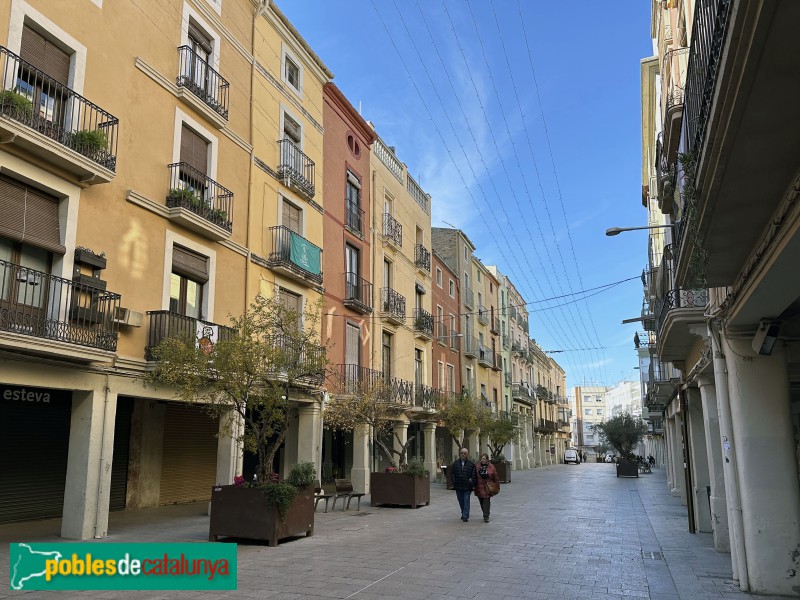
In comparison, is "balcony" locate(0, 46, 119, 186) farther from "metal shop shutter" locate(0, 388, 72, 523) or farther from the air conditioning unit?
"metal shop shutter" locate(0, 388, 72, 523)

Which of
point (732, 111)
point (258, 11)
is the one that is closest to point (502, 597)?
point (732, 111)

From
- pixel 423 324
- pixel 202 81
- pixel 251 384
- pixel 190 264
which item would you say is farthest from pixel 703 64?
pixel 423 324

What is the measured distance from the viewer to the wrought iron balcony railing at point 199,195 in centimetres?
1480

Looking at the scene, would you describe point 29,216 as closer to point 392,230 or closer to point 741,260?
point 741,260

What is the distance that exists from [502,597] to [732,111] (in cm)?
593

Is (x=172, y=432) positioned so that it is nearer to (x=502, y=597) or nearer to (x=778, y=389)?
(x=502, y=597)

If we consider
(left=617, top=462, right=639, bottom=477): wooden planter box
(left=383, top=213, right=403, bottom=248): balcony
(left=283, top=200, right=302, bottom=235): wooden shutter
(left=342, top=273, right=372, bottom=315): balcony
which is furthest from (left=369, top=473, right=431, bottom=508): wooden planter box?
(left=617, top=462, right=639, bottom=477): wooden planter box

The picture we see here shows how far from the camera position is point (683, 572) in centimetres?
933

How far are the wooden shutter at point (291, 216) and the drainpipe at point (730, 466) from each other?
13.9 m

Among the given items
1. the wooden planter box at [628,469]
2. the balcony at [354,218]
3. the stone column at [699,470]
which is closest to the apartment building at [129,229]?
the balcony at [354,218]

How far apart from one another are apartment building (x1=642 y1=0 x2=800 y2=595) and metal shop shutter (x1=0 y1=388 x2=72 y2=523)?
13233 mm

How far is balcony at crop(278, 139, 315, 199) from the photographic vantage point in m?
19.9

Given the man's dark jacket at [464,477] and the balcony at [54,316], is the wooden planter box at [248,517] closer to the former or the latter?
the balcony at [54,316]

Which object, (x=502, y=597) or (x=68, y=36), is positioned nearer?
(x=502, y=597)
